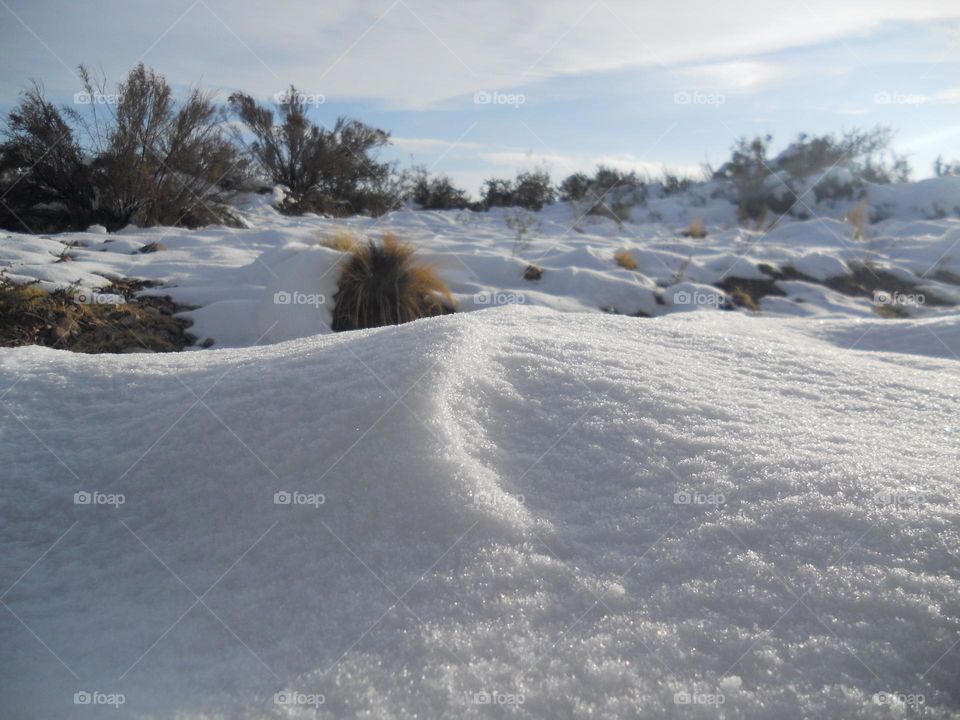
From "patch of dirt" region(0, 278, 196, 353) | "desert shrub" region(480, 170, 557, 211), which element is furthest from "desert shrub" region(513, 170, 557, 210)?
"patch of dirt" region(0, 278, 196, 353)

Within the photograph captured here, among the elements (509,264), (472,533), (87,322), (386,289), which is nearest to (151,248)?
(87,322)

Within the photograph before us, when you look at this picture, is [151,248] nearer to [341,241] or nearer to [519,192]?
[341,241]

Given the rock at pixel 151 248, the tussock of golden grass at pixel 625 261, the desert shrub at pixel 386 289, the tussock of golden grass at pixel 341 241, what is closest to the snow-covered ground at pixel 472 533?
the desert shrub at pixel 386 289

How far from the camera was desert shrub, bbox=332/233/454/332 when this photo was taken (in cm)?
511

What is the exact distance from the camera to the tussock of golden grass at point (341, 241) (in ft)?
18.4

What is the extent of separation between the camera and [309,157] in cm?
1334

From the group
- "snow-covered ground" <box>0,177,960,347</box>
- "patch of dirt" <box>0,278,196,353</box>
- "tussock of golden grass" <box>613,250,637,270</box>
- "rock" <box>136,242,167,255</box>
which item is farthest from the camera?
"tussock of golden grass" <box>613,250,637,270</box>

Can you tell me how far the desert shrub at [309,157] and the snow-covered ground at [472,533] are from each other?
1108cm

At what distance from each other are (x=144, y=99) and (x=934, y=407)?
8705 mm

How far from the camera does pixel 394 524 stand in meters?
1.53

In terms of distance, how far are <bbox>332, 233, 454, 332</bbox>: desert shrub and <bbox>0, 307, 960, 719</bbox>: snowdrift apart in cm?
287

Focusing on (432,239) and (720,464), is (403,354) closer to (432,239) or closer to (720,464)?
Result: (720,464)

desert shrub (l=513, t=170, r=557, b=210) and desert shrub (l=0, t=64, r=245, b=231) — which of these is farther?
desert shrub (l=513, t=170, r=557, b=210)

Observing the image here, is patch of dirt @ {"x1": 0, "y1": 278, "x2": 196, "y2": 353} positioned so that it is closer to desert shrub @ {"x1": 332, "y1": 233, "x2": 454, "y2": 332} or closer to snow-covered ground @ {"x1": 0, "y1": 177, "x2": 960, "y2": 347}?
snow-covered ground @ {"x1": 0, "y1": 177, "x2": 960, "y2": 347}
